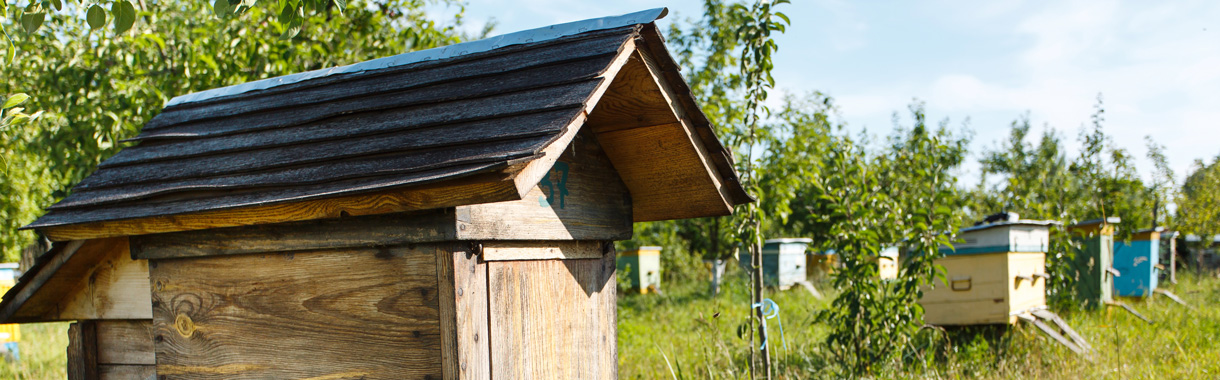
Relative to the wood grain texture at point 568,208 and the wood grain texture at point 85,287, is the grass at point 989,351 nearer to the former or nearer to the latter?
the wood grain texture at point 568,208

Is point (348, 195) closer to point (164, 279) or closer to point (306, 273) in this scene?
point (306, 273)

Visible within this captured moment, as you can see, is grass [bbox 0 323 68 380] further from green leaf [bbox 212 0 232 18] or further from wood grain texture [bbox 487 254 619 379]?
wood grain texture [bbox 487 254 619 379]

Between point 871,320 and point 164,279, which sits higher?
point 164,279

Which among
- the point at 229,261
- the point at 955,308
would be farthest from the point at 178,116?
the point at 955,308

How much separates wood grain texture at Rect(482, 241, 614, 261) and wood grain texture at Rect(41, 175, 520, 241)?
0.29m

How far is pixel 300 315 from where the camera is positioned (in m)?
2.56

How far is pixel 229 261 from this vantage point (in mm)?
2699

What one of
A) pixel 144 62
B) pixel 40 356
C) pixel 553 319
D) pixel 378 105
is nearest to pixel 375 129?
pixel 378 105

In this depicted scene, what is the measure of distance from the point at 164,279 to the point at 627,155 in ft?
5.89

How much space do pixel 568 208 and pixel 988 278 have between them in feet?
16.8

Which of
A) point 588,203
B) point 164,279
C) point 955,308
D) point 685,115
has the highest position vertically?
point 685,115

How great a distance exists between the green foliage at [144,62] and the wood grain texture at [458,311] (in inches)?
174

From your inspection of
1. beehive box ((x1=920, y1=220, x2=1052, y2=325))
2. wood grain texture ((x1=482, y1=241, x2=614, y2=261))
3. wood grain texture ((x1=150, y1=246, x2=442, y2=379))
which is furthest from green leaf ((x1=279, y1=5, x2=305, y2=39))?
beehive box ((x1=920, y1=220, x2=1052, y2=325))

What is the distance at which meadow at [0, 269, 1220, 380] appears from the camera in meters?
5.46
